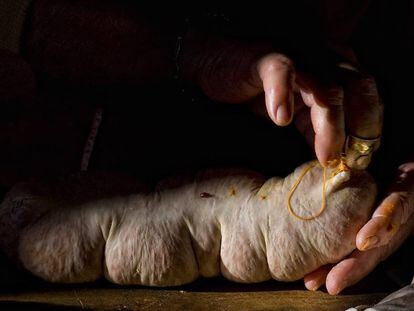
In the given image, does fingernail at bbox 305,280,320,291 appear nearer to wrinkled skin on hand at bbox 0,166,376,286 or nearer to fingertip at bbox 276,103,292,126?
wrinkled skin on hand at bbox 0,166,376,286

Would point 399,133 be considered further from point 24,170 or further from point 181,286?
point 24,170

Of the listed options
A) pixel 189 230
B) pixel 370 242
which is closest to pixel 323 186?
pixel 370 242

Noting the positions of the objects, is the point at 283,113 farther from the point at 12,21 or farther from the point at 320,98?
the point at 12,21

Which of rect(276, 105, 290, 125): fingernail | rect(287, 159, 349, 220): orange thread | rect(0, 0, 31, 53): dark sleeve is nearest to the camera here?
rect(276, 105, 290, 125): fingernail

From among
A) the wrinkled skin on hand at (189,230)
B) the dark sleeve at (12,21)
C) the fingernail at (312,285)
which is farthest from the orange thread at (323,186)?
the dark sleeve at (12,21)

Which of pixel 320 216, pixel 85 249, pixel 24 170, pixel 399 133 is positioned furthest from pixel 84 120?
pixel 399 133

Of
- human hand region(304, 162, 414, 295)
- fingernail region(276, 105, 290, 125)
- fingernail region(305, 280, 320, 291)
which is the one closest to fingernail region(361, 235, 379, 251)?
human hand region(304, 162, 414, 295)

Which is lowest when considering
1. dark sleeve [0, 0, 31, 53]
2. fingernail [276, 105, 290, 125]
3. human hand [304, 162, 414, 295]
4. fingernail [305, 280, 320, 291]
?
fingernail [305, 280, 320, 291]
